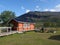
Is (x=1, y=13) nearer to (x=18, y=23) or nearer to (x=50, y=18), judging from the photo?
(x=18, y=23)

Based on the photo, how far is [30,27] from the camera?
42719 millimetres

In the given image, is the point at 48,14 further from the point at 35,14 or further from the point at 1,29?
the point at 1,29

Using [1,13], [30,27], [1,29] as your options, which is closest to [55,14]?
[1,13]

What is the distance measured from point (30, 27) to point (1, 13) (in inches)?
1163

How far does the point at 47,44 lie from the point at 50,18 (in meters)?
92.3

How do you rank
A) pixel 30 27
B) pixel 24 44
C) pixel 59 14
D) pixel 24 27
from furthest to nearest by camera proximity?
pixel 59 14 < pixel 30 27 < pixel 24 27 < pixel 24 44

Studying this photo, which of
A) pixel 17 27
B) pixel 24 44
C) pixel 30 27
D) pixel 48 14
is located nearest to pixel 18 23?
pixel 17 27

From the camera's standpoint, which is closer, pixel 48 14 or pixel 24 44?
pixel 24 44

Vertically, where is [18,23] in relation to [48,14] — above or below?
below

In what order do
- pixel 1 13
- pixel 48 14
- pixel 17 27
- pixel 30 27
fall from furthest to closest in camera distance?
pixel 48 14 → pixel 1 13 → pixel 30 27 → pixel 17 27

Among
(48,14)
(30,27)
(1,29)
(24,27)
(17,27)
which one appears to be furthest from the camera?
(48,14)

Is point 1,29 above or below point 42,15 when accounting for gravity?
below

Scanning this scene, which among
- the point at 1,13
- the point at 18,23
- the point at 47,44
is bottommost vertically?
the point at 47,44

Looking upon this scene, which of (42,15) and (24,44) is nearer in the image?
(24,44)
